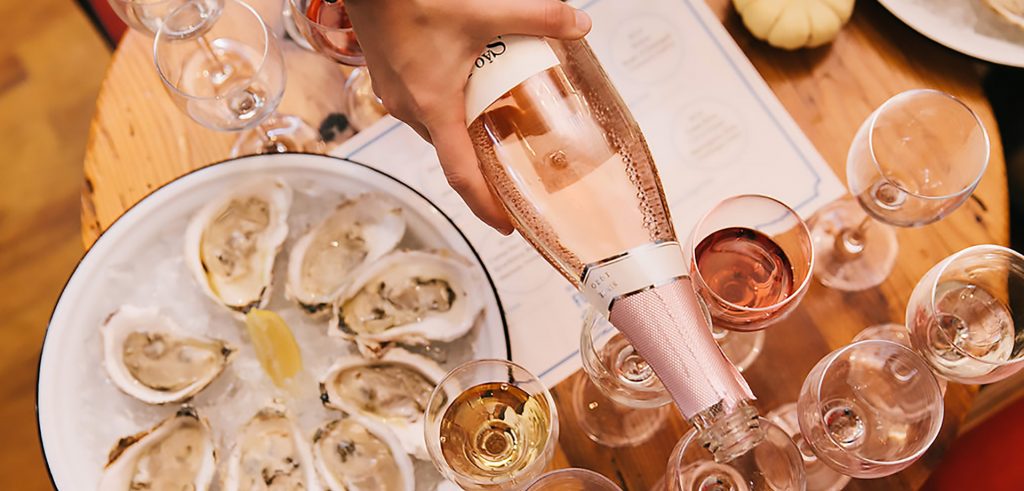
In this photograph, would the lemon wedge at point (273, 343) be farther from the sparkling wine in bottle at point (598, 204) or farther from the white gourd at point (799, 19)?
the white gourd at point (799, 19)

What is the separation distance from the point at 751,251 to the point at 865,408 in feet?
Answer: 0.62

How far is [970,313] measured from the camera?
0.83 m

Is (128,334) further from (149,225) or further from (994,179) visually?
(994,179)

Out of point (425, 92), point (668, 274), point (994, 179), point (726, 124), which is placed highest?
point (425, 92)

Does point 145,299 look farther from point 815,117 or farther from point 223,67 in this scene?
point 815,117

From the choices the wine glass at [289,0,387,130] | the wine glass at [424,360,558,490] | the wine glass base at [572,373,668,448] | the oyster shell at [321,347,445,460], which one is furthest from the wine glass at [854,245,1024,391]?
the wine glass at [289,0,387,130]

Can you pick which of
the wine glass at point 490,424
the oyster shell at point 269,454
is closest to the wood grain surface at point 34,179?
the oyster shell at point 269,454

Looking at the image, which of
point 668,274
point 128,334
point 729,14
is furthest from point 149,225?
point 729,14

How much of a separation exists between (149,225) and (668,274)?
0.55 m

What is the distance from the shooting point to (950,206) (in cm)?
80

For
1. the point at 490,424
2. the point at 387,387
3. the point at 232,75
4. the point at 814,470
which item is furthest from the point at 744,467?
the point at 232,75

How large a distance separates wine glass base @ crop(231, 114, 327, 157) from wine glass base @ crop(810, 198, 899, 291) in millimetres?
A: 564

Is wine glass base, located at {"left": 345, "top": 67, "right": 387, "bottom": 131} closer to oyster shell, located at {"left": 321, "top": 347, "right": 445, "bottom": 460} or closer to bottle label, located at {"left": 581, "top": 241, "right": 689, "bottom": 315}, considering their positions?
oyster shell, located at {"left": 321, "top": 347, "right": 445, "bottom": 460}

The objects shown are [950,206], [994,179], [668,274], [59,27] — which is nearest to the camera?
[668,274]
